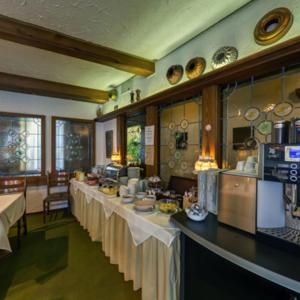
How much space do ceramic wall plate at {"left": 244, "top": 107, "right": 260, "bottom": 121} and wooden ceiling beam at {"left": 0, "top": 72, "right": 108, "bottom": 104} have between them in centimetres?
329

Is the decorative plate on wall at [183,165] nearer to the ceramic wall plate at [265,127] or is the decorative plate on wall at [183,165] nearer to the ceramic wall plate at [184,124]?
the ceramic wall plate at [184,124]

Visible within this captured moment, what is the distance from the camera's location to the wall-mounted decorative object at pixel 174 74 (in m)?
2.57

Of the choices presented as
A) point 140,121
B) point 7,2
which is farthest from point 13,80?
point 140,121

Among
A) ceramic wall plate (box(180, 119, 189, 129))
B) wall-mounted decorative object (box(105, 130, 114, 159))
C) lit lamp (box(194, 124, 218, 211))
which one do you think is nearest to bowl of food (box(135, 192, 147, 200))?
lit lamp (box(194, 124, 218, 211))

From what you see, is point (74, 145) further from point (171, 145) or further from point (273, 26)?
point (273, 26)

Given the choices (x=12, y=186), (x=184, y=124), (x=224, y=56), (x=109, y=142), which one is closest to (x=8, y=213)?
(x=12, y=186)

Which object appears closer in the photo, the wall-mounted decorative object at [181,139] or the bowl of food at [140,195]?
the bowl of food at [140,195]

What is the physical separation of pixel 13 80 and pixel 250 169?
3995 mm

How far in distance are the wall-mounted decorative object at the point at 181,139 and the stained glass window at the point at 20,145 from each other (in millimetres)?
3108

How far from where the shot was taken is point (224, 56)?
202 centimetres

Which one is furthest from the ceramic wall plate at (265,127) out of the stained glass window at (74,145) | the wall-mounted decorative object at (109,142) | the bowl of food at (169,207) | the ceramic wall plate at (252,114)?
the stained glass window at (74,145)

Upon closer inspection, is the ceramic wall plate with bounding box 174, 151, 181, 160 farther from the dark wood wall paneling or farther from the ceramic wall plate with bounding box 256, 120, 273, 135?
the ceramic wall plate with bounding box 256, 120, 273, 135

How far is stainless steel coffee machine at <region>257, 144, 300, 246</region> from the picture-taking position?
0.99 metres

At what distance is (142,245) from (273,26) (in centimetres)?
221
